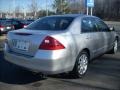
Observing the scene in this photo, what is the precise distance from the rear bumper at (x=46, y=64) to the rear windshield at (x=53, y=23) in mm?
959

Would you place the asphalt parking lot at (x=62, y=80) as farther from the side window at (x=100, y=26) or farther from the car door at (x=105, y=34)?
the side window at (x=100, y=26)

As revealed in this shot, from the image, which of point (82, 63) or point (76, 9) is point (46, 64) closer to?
point (82, 63)

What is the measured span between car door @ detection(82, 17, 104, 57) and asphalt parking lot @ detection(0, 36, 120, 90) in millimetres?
593

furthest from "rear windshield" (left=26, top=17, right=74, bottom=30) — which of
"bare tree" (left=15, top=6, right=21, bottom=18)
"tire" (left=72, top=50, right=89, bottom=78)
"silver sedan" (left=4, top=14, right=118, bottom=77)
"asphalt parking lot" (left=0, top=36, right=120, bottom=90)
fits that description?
"bare tree" (left=15, top=6, right=21, bottom=18)

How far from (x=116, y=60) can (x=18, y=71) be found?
3.37m

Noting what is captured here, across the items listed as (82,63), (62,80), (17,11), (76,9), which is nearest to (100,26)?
(82,63)

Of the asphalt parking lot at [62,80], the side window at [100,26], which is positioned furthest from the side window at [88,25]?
the asphalt parking lot at [62,80]

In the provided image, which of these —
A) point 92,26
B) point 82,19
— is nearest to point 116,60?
point 92,26

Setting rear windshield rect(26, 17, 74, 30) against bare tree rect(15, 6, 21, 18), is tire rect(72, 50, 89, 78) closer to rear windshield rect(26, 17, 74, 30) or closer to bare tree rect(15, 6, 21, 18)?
rear windshield rect(26, 17, 74, 30)

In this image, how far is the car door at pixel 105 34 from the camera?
7.94m

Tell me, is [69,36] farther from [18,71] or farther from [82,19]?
[18,71]

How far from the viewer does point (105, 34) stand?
26.8ft

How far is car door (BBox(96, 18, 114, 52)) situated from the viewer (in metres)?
7.94

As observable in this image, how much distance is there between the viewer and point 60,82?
6.16m
